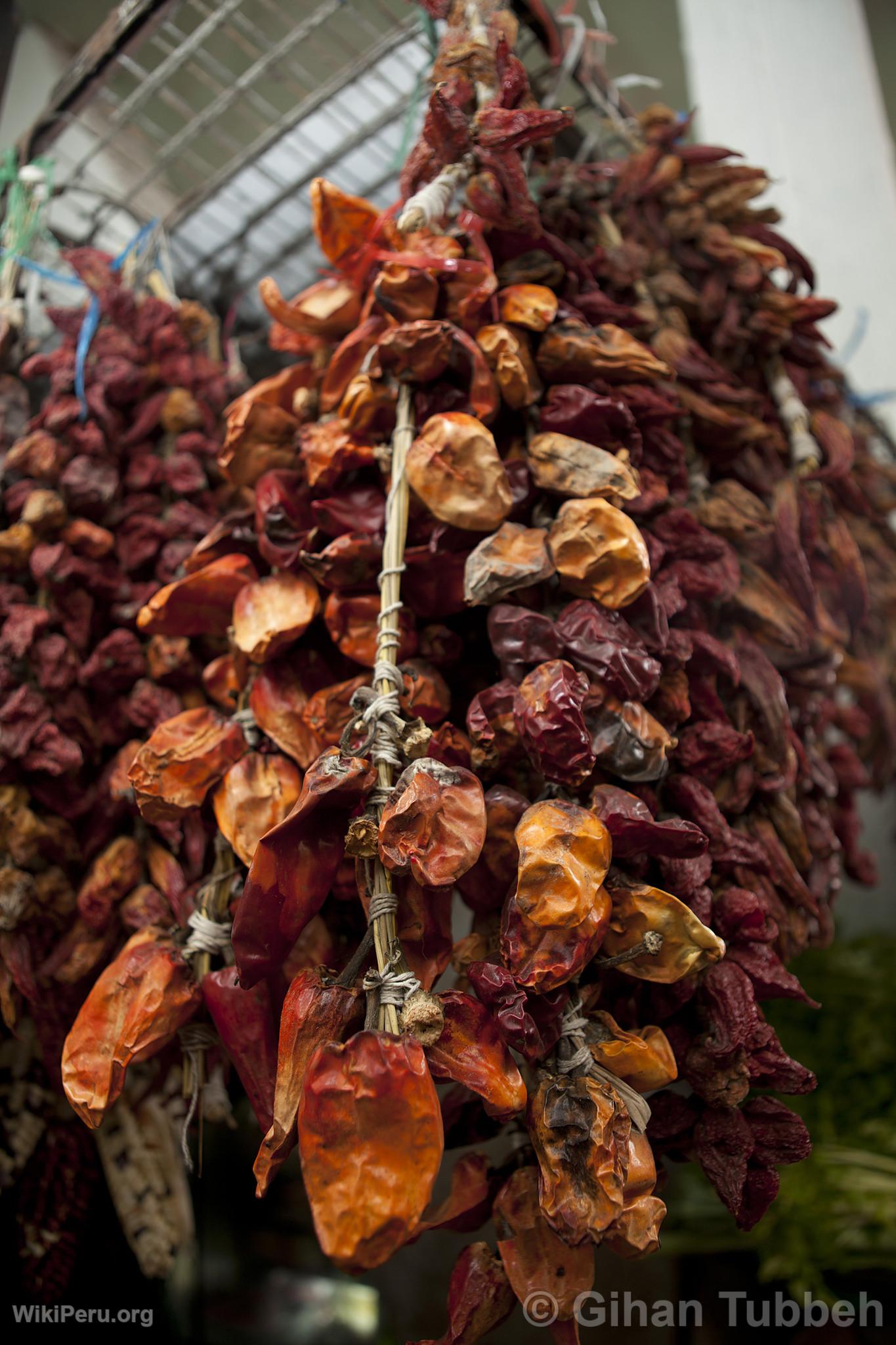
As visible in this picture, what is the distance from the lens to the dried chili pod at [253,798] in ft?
1.67

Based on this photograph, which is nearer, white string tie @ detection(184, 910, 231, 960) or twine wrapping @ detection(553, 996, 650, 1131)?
twine wrapping @ detection(553, 996, 650, 1131)

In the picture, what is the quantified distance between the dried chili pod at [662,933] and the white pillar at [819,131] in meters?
1.21

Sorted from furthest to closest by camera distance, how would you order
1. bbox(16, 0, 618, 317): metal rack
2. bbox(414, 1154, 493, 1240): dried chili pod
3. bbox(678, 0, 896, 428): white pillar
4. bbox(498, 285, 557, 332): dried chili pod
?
bbox(678, 0, 896, 428): white pillar, bbox(16, 0, 618, 317): metal rack, bbox(498, 285, 557, 332): dried chili pod, bbox(414, 1154, 493, 1240): dried chili pod

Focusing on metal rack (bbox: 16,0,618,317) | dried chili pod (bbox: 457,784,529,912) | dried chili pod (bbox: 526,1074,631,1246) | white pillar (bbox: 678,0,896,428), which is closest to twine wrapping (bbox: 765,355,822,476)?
metal rack (bbox: 16,0,618,317)

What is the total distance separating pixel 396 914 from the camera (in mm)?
441

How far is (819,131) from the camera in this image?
4.72 ft

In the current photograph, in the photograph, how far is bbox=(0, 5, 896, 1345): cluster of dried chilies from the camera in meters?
0.41

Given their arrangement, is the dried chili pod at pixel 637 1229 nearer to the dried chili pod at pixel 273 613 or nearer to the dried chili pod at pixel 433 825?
the dried chili pod at pixel 433 825

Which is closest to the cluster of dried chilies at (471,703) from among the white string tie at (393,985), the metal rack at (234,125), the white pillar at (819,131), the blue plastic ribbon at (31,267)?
the white string tie at (393,985)

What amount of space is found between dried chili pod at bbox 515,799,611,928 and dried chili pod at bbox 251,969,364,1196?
94 mm

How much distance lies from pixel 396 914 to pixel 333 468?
0.94 feet

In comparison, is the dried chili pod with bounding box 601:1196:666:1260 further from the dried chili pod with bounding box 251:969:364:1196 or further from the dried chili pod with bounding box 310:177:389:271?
the dried chili pod with bounding box 310:177:389:271

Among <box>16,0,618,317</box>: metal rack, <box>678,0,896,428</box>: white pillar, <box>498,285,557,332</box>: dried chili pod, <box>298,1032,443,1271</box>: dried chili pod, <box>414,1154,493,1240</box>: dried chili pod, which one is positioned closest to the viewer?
<box>298,1032,443,1271</box>: dried chili pod

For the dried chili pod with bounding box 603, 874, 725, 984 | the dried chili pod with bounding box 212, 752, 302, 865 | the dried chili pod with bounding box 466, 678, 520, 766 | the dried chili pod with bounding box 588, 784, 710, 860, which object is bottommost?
the dried chili pod with bounding box 603, 874, 725, 984
